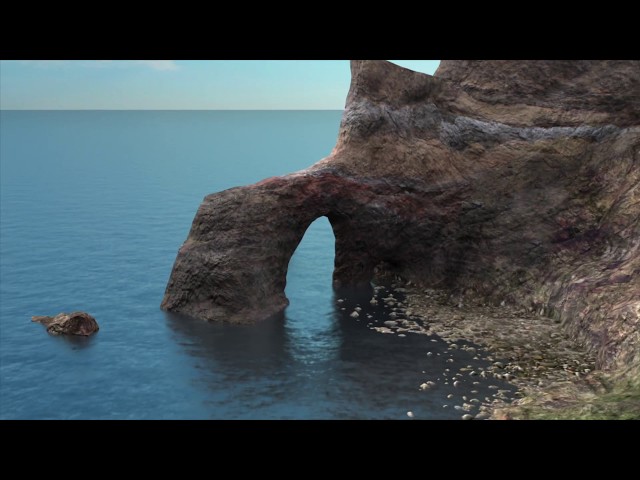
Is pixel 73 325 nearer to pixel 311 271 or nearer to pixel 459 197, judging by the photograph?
pixel 311 271

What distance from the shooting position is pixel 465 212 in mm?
31422

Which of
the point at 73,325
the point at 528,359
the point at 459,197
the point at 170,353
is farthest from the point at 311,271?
the point at 528,359

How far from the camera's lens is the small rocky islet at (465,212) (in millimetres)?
27812

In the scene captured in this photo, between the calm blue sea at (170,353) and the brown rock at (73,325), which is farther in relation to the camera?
the brown rock at (73,325)

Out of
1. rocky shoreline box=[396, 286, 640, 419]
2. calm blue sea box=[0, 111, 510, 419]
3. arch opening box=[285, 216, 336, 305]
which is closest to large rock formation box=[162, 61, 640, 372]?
rocky shoreline box=[396, 286, 640, 419]

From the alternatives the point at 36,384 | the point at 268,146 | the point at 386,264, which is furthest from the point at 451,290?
the point at 268,146

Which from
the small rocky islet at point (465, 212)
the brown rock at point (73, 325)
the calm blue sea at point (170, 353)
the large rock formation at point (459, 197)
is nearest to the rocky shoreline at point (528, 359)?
the small rocky islet at point (465, 212)

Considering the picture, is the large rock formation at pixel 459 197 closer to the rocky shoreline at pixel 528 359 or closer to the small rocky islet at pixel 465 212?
the small rocky islet at pixel 465 212

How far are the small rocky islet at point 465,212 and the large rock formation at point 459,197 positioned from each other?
0.19 feet

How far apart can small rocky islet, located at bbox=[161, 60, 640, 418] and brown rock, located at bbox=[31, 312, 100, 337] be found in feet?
11.4

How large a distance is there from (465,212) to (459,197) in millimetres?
716

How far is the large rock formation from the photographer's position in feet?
94.0

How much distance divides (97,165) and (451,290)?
92684 mm

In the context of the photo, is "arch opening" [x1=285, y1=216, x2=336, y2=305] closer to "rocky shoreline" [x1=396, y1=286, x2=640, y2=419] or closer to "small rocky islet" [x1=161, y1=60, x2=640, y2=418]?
"small rocky islet" [x1=161, y1=60, x2=640, y2=418]
